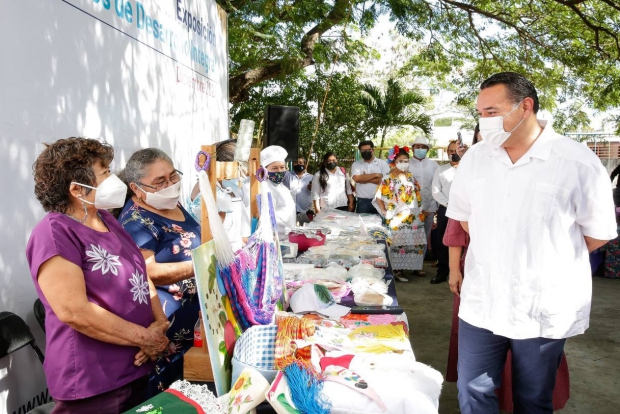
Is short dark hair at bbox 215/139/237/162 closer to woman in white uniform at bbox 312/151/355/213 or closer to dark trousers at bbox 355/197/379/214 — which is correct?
woman in white uniform at bbox 312/151/355/213

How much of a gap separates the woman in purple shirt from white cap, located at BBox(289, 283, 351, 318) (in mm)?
741

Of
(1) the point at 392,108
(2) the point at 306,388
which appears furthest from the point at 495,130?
(1) the point at 392,108

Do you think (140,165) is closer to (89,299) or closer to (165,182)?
(165,182)

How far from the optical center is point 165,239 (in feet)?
7.45

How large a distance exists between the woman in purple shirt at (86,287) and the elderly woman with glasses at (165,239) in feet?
0.87

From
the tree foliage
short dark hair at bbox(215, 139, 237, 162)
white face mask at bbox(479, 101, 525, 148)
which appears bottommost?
short dark hair at bbox(215, 139, 237, 162)

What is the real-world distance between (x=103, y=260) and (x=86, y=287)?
0.10 m

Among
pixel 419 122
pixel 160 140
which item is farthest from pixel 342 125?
pixel 160 140

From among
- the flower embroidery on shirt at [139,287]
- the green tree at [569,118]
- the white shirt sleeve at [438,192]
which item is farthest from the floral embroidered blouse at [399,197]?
the green tree at [569,118]

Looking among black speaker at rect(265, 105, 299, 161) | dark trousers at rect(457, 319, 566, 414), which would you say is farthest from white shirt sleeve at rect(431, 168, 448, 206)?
dark trousers at rect(457, 319, 566, 414)

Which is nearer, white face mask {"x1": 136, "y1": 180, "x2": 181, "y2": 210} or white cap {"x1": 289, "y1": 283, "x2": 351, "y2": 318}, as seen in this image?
white face mask {"x1": 136, "y1": 180, "x2": 181, "y2": 210}

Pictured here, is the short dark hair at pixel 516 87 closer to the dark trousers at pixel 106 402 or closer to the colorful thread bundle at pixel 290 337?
the colorful thread bundle at pixel 290 337

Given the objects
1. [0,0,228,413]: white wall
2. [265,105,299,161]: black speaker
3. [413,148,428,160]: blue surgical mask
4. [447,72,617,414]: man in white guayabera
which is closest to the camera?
[447,72,617,414]: man in white guayabera

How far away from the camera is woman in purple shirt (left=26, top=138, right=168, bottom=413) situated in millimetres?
1658
